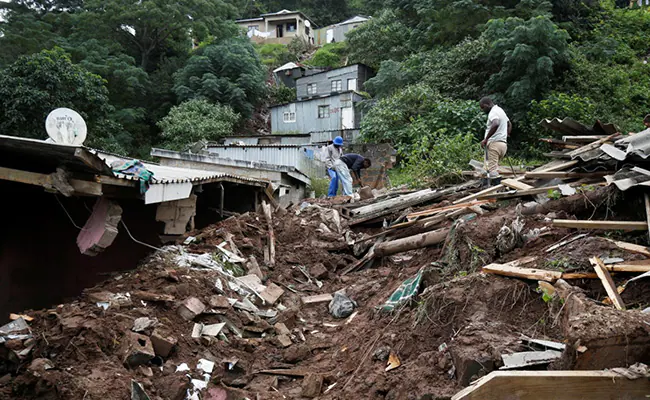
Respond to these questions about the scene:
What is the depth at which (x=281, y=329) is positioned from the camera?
614 centimetres

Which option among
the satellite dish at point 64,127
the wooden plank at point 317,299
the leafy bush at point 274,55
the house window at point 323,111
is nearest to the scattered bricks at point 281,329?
the wooden plank at point 317,299

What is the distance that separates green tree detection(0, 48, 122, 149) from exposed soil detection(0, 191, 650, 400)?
17661mm

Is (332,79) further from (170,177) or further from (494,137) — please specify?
(170,177)

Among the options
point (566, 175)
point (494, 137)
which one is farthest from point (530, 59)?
point (566, 175)

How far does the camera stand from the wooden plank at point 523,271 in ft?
12.7

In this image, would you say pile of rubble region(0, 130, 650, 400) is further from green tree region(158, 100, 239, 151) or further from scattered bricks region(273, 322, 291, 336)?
green tree region(158, 100, 239, 151)

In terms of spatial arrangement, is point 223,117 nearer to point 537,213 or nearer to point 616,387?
point 537,213

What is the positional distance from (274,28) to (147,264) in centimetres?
5134

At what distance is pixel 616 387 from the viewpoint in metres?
2.46

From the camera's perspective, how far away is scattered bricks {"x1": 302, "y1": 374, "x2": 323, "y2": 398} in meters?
4.54

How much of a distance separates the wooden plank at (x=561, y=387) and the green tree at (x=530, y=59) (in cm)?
1905

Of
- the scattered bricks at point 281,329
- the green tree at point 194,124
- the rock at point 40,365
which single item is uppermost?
the green tree at point 194,124

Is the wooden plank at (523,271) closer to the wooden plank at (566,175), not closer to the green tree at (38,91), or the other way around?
the wooden plank at (566,175)

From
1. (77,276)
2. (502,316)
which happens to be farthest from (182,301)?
(502,316)
